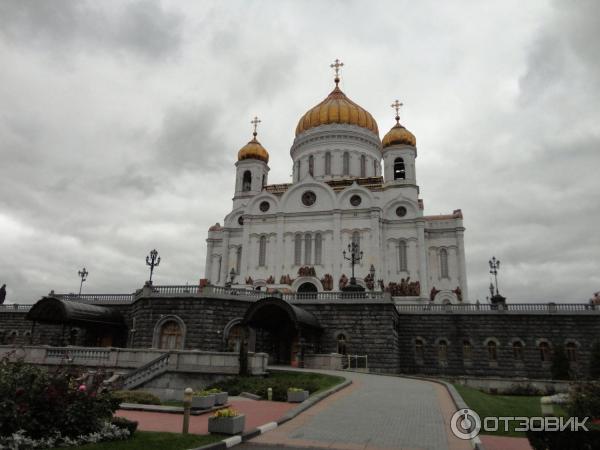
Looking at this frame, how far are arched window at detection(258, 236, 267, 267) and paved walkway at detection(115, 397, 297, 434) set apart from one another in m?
29.2

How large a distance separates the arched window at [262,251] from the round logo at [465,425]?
111 feet

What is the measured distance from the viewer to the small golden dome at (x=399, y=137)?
51312 mm

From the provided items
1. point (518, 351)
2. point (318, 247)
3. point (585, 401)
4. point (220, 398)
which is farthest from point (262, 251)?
point (585, 401)

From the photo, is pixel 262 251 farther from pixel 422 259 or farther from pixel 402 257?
pixel 422 259

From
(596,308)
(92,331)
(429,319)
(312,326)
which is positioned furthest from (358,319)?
(92,331)

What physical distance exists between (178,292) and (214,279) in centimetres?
1928

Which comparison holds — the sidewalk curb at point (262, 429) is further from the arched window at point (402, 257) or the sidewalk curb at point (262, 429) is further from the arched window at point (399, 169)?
the arched window at point (399, 169)

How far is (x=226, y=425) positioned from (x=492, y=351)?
27291 mm

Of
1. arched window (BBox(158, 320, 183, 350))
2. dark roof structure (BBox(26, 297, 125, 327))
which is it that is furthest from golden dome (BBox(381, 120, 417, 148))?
dark roof structure (BBox(26, 297, 125, 327))

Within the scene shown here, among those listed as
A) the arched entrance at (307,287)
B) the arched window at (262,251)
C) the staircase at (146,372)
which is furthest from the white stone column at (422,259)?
the staircase at (146,372)

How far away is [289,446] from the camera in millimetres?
10320

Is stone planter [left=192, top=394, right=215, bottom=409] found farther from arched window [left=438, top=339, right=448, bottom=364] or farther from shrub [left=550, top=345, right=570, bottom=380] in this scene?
shrub [left=550, top=345, right=570, bottom=380]

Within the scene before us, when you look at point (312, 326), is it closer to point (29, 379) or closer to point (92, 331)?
point (92, 331)

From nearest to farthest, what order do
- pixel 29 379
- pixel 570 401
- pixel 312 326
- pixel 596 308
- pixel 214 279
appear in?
pixel 29 379, pixel 570 401, pixel 312 326, pixel 596 308, pixel 214 279
